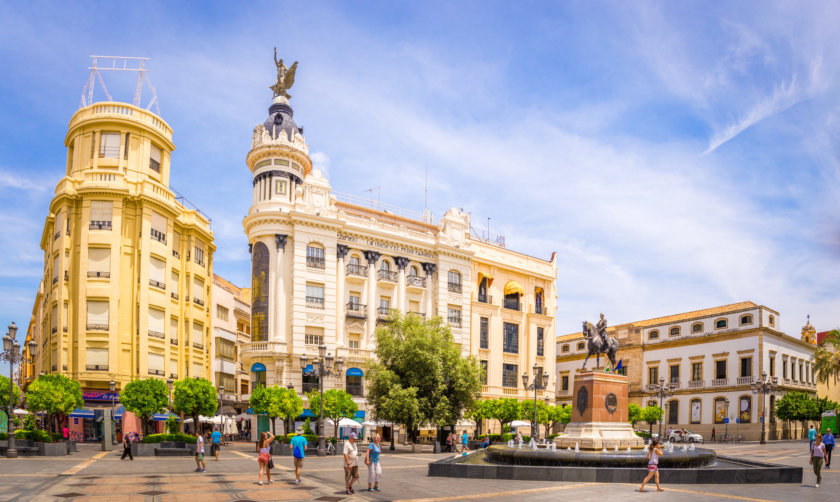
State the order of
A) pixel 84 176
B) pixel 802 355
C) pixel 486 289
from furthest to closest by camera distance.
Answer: pixel 802 355, pixel 486 289, pixel 84 176

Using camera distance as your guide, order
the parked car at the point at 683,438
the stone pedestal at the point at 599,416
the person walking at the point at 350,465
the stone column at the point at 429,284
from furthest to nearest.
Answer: the stone column at the point at 429,284
the parked car at the point at 683,438
the stone pedestal at the point at 599,416
the person walking at the point at 350,465

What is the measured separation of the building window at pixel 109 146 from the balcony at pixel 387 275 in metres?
21.1

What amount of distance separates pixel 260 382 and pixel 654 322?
4501 centimetres

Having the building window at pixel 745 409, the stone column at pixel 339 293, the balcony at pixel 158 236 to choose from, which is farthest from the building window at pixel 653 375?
the balcony at pixel 158 236

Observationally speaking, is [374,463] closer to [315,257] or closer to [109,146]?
[315,257]

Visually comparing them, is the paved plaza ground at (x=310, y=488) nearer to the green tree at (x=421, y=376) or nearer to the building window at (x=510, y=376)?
the green tree at (x=421, y=376)

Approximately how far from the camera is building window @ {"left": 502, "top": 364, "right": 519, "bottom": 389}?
2314 inches

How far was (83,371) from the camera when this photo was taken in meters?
41.5

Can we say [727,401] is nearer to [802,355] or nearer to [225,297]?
[802,355]

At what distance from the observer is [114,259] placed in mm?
43281

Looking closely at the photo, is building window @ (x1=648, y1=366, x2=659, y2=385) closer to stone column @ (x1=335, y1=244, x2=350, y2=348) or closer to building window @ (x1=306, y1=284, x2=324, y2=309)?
stone column @ (x1=335, y1=244, x2=350, y2=348)

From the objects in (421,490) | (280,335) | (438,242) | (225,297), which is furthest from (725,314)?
(421,490)

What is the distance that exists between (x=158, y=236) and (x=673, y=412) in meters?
52.2

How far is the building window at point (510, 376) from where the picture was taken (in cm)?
5878
